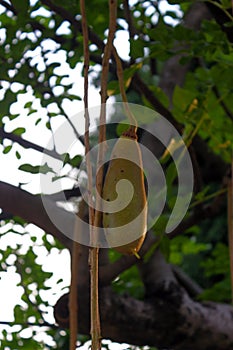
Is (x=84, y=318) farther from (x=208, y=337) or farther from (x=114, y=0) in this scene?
(x=114, y=0)

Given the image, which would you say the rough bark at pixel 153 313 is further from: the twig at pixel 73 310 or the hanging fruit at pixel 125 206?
the hanging fruit at pixel 125 206

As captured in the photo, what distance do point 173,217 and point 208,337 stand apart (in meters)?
0.26

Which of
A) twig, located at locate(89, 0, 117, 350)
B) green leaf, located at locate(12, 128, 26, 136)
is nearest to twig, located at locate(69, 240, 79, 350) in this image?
twig, located at locate(89, 0, 117, 350)

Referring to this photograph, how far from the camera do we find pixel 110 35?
43 centimetres

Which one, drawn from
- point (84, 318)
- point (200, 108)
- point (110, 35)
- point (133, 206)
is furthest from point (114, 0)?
point (84, 318)

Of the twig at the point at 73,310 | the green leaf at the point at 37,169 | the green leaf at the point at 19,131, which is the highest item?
the green leaf at the point at 19,131

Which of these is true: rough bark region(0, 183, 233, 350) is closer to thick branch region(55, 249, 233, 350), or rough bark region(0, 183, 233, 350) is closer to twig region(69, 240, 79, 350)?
thick branch region(55, 249, 233, 350)

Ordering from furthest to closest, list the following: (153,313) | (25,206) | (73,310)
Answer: (153,313) → (25,206) → (73,310)

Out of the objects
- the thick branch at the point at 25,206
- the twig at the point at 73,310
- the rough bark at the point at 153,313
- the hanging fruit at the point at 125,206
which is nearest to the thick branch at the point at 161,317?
the rough bark at the point at 153,313

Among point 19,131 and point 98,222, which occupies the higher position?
point 19,131

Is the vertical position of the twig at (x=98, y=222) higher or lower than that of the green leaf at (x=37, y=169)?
lower

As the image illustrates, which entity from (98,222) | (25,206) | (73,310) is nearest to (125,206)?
(98,222)

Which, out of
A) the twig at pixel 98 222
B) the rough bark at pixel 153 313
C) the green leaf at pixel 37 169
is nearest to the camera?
the twig at pixel 98 222

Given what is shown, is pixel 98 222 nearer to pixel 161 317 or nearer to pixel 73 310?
pixel 73 310
